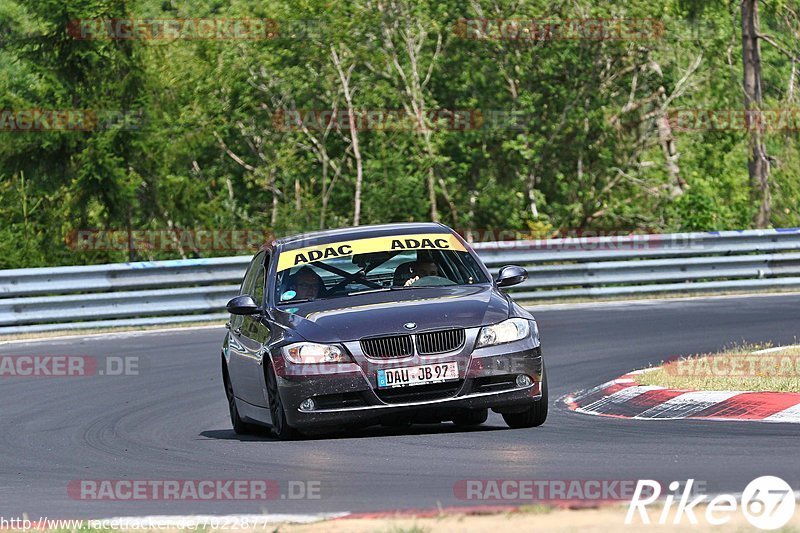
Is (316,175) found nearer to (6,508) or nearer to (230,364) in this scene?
(230,364)

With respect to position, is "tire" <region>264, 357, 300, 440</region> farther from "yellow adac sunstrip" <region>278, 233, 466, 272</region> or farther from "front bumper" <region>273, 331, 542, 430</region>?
"yellow adac sunstrip" <region>278, 233, 466, 272</region>

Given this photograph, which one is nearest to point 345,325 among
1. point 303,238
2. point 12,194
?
point 303,238

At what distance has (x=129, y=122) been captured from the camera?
26.1 m

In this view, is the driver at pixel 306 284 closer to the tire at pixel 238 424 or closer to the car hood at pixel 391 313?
the car hood at pixel 391 313

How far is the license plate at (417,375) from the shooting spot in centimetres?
955

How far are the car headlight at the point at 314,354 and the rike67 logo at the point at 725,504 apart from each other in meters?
3.03

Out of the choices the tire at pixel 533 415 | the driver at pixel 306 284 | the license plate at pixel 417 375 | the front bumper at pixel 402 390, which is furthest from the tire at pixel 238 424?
the tire at pixel 533 415

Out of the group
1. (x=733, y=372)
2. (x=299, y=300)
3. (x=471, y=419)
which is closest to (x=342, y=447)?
(x=471, y=419)

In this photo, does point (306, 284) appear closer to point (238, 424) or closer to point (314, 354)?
point (314, 354)

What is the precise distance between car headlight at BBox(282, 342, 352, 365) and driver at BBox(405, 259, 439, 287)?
1.29 meters

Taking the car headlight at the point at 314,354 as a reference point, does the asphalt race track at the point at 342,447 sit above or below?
below

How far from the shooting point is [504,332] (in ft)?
32.1

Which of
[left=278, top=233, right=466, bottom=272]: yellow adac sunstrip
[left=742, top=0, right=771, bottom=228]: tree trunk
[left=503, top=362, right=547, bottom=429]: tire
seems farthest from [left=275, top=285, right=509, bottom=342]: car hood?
[left=742, top=0, right=771, bottom=228]: tree trunk

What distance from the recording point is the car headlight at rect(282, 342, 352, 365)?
9625 mm
